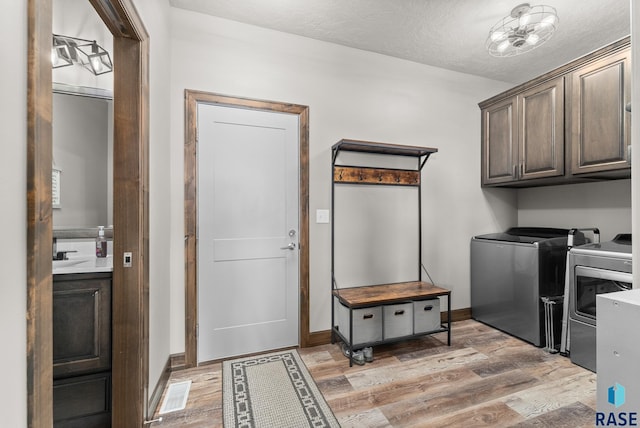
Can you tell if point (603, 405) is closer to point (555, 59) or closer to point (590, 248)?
point (590, 248)

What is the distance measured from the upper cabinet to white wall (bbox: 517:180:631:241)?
30 centimetres

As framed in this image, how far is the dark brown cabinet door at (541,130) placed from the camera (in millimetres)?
2510

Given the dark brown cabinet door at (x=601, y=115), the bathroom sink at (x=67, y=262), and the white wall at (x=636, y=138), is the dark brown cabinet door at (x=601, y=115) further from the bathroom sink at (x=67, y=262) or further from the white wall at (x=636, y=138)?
the bathroom sink at (x=67, y=262)

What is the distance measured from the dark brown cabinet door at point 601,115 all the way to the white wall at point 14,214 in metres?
3.19

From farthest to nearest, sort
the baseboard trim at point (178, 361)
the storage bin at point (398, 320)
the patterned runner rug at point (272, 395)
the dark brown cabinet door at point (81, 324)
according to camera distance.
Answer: the storage bin at point (398, 320), the baseboard trim at point (178, 361), the patterned runner rug at point (272, 395), the dark brown cabinet door at point (81, 324)

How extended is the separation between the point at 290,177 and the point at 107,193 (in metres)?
1.32

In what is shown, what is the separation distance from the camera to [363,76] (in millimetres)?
2760

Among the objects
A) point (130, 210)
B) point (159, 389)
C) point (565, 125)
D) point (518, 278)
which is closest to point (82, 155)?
point (130, 210)

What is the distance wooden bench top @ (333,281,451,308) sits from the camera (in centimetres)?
229

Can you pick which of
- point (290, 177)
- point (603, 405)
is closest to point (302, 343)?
point (290, 177)

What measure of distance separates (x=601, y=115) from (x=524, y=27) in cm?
90

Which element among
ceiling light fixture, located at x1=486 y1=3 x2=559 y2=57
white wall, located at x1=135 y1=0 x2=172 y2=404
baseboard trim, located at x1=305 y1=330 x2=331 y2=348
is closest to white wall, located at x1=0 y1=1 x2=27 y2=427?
white wall, located at x1=135 y1=0 x2=172 y2=404

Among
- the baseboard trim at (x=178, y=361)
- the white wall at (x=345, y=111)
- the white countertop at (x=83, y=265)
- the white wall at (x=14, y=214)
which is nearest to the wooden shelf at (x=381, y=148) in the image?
the white wall at (x=345, y=111)

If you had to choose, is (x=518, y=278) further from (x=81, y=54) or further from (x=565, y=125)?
(x=81, y=54)
